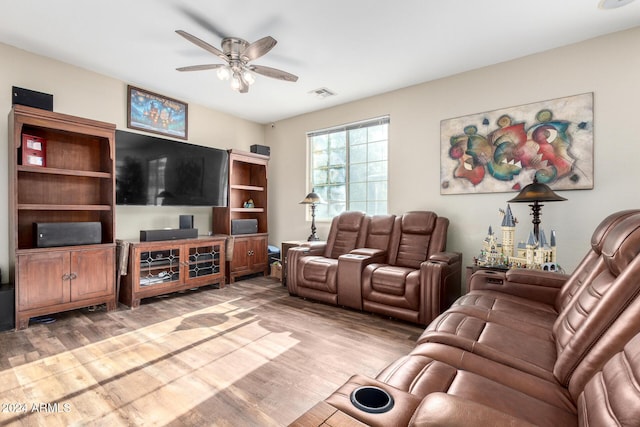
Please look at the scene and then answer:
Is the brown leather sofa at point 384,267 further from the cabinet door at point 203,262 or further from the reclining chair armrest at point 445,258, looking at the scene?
the cabinet door at point 203,262

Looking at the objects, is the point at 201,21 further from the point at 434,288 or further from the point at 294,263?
the point at 434,288

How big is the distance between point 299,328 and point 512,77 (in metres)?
3.39

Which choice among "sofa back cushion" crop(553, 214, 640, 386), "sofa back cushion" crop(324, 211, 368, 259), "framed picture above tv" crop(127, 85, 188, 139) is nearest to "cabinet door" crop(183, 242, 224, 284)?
"sofa back cushion" crop(324, 211, 368, 259)

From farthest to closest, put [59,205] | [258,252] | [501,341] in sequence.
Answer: [258,252] < [59,205] < [501,341]

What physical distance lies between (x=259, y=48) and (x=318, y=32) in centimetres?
58

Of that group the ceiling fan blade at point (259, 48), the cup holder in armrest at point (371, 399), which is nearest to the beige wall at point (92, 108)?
the ceiling fan blade at point (259, 48)

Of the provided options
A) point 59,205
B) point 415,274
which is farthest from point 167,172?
point 415,274

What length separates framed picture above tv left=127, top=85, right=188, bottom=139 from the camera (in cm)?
382

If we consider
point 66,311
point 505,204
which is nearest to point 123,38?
point 66,311

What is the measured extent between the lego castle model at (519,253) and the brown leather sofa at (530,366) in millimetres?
663

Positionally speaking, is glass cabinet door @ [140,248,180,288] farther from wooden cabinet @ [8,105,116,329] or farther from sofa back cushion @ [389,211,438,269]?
sofa back cushion @ [389,211,438,269]

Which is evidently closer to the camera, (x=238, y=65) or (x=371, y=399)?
(x=371, y=399)

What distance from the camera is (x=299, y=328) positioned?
2.80 meters

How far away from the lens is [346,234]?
4.04 meters
